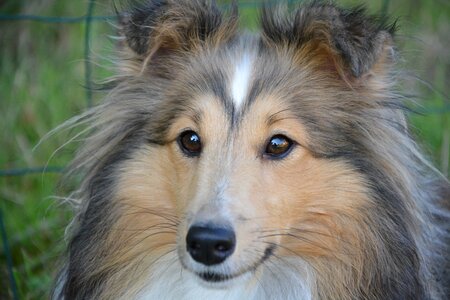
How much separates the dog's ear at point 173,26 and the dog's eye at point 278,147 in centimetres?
56

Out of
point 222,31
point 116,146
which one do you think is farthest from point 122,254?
point 222,31

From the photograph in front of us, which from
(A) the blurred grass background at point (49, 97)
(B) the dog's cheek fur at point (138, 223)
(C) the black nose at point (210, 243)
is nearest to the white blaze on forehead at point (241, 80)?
(B) the dog's cheek fur at point (138, 223)

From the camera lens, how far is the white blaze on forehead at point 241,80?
3242 mm

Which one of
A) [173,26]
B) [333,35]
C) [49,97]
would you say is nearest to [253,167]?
[333,35]

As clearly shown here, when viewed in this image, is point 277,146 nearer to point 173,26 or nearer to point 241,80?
point 241,80

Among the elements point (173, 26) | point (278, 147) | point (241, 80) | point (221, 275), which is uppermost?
point (173, 26)

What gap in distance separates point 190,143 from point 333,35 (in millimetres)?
698

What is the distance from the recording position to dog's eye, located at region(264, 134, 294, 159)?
3.20 m

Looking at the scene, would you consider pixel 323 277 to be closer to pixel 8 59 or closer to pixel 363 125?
pixel 363 125

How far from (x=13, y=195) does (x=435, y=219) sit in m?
2.63

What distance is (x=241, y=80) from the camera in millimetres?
3303

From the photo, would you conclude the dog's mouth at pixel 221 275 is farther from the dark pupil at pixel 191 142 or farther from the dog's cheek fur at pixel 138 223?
the dark pupil at pixel 191 142

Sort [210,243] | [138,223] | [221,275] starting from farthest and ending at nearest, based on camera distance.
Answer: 1. [138,223]
2. [221,275]
3. [210,243]

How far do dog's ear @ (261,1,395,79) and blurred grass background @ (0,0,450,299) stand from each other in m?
0.88
